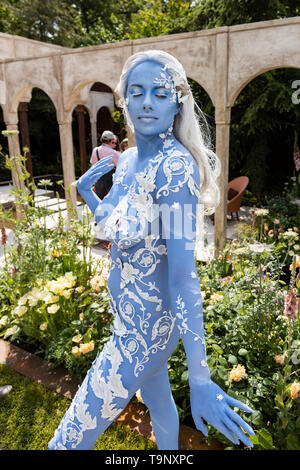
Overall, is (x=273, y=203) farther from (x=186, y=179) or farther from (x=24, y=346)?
(x=186, y=179)

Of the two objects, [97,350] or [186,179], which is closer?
[186,179]

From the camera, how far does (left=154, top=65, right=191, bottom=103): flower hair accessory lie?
1340mm

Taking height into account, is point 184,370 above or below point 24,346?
above

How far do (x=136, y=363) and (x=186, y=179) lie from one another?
719 millimetres

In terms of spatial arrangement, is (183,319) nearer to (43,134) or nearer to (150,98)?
(150,98)

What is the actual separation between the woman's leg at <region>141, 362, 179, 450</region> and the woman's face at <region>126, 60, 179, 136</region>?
1.03 metres

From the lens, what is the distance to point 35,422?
2.44m

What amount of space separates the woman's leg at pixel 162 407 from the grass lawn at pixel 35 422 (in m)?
0.51

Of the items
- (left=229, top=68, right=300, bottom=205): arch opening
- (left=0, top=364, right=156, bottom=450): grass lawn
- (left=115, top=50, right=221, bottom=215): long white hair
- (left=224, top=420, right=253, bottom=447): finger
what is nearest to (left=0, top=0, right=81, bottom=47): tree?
(left=229, top=68, right=300, bottom=205): arch opening

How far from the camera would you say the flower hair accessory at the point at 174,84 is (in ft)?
4.40

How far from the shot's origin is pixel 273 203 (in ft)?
23.1

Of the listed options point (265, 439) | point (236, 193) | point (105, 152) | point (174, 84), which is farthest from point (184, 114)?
point (236, 193)
